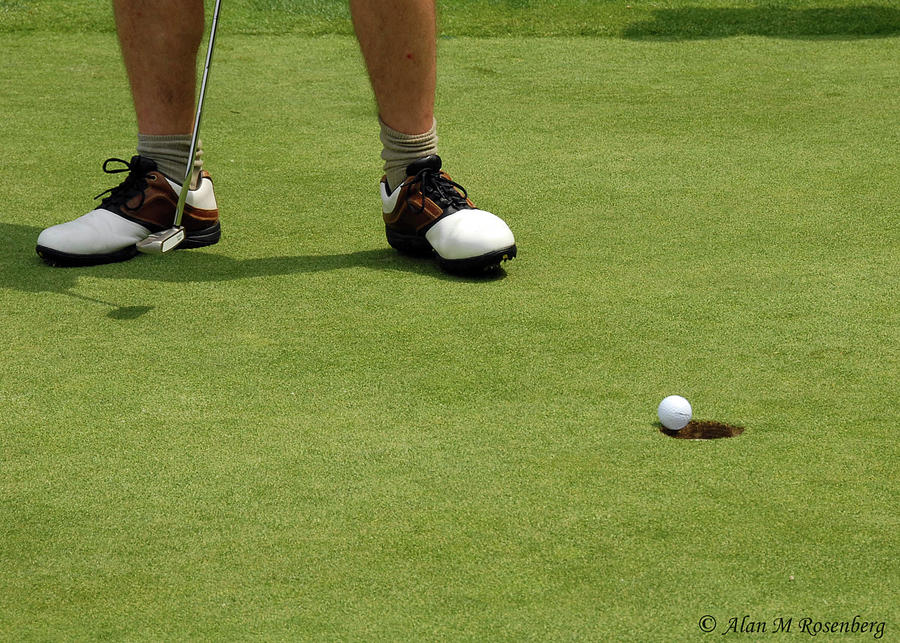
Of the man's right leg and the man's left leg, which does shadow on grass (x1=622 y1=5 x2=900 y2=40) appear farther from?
the man's right leg

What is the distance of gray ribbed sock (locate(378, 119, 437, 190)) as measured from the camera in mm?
2736

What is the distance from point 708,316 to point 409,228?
2.50 feet

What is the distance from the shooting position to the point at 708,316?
225 centimetres

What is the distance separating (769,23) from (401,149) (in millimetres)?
3353

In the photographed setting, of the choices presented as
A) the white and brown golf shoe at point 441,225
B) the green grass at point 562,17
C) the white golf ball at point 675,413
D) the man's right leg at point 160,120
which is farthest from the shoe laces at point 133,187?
the green grass at point 562,17

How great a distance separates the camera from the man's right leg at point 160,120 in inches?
109

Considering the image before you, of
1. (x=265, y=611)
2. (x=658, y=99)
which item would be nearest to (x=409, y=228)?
(x=265, y=611)

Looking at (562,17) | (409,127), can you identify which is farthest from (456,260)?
(562,17)

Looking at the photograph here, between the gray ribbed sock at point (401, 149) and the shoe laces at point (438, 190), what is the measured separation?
4 cm

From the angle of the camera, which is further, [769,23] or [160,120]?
[769,23]

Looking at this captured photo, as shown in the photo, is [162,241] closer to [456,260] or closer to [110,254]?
[110,254]

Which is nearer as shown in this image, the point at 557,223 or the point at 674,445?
the point at 674,445

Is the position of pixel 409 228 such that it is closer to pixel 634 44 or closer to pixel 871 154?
pixel 871 154

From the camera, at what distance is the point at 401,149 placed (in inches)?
108
